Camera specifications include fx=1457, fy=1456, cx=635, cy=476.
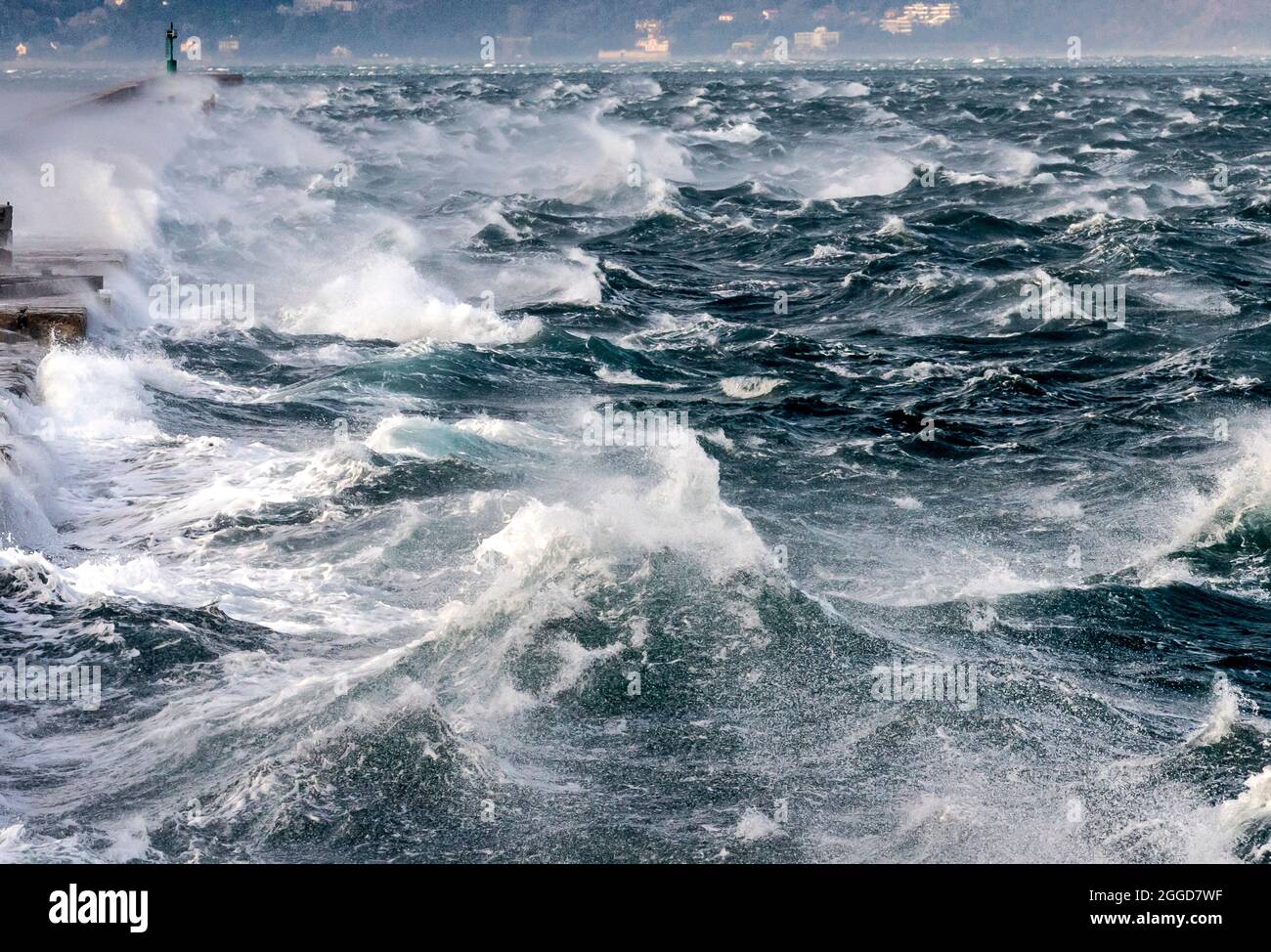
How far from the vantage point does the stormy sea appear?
347 inches

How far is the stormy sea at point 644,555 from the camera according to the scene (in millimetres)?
8812

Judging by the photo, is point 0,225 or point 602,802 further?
point 0,225

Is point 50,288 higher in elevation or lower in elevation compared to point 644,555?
higher

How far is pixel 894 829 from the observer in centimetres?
850

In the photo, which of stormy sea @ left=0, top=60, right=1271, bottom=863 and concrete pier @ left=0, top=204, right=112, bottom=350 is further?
concrete pier @ left=0, top=204, right=112, bottom=350

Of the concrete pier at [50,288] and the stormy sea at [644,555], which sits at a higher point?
the concrete pier at [50,288]

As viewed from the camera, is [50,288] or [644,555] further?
[50,288]

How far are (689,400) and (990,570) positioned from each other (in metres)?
7.05

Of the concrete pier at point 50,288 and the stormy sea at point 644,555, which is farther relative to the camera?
the concrete pier at point 50,288

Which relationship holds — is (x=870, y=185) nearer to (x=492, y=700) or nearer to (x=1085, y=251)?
(x=1085, y=251)

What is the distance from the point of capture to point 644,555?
12539mm

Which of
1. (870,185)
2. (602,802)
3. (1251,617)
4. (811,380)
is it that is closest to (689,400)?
(811,380)

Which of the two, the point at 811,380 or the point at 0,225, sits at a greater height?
the point at 0,225

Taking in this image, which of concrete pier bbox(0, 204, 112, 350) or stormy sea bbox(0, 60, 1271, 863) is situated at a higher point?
concrete pier bbox(0, 204, 112, 350)
